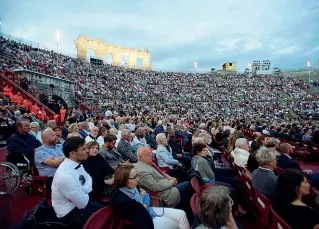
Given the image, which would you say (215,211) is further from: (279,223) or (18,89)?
(18,89)

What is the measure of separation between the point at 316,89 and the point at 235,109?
70.7 feet

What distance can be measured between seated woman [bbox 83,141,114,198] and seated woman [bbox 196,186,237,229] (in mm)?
1899

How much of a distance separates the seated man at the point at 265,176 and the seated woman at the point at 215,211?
1.68m

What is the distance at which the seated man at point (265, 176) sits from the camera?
132 inches

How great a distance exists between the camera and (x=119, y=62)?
169ft

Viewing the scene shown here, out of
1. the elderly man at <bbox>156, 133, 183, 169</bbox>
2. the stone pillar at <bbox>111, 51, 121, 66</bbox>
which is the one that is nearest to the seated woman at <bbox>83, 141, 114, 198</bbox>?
the elderly man at <bbox>156, 133, 183, 169</bbox>

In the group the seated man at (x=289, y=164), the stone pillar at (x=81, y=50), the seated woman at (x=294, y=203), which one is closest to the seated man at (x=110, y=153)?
the seated woman at (x=294, y=203)

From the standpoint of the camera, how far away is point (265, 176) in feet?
11.1

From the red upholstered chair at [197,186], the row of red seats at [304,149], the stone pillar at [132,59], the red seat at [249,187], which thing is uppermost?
the stone pillar at [132,59]

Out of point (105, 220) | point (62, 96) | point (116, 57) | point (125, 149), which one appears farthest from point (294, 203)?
point (116, 57)

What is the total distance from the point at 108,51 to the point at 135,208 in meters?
49.8

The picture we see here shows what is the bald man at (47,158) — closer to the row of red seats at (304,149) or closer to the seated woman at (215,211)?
the seated woman at (215,211)

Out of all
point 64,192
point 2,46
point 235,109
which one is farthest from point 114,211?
point 235,109

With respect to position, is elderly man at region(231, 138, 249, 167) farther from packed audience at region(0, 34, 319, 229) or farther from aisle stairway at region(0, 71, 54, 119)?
aisle stairway at region(0, 71, 54, 119)
